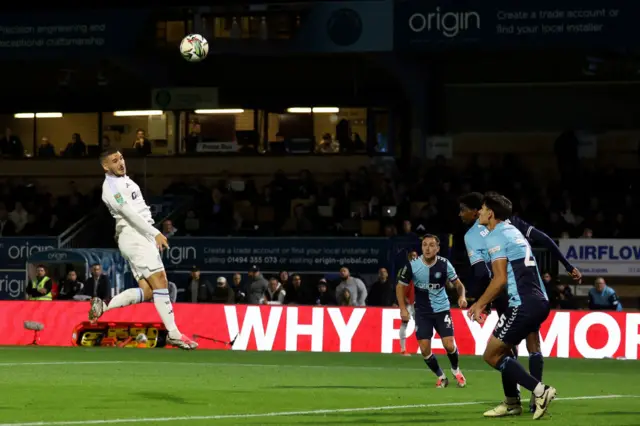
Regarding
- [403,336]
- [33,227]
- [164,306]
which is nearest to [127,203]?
[164,306]

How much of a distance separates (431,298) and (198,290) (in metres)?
11.8

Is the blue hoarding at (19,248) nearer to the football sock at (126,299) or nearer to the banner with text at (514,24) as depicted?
the banner with text at (514,24)

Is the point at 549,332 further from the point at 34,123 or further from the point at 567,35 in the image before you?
the point at 34,123

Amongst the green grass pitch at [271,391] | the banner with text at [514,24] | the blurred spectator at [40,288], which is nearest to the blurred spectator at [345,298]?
the green grass pitch at [271,391]

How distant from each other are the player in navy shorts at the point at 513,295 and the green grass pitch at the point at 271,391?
0.36 metres

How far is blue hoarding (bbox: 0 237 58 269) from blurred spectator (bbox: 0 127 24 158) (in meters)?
8.40

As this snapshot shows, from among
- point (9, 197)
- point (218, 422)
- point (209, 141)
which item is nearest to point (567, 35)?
point (209, 141)

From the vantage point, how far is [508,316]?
11.4m

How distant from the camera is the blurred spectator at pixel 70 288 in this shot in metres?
26.8

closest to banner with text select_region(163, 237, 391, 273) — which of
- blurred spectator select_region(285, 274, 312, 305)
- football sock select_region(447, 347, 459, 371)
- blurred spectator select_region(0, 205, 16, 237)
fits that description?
blurred spectator select_region(285, 274, 312, 305)

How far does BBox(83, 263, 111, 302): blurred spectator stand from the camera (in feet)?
87.8

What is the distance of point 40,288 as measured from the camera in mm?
26953

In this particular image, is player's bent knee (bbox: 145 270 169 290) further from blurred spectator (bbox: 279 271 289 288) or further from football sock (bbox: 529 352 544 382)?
blurred spectator (bbox: 279 271 289 288)

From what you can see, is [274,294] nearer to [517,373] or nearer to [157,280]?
[157,280]
